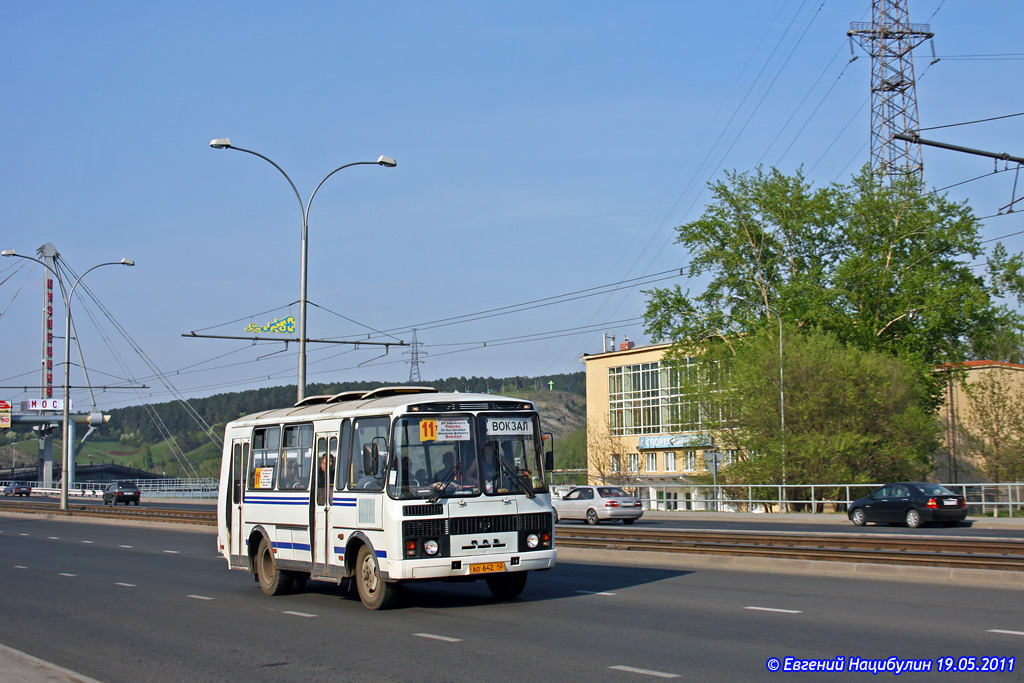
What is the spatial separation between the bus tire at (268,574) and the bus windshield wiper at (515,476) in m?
4.18

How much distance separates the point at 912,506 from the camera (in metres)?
30.4

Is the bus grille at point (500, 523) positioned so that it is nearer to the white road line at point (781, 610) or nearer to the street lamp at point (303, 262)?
the white road line at point (781, 610)

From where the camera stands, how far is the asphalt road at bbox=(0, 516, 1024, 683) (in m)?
9.34

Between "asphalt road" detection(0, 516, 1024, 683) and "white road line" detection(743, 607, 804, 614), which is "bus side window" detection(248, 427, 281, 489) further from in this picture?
"white road line" detection(743, 607, 804, 614)

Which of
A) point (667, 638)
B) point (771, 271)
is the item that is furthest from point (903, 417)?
point (667, 638)

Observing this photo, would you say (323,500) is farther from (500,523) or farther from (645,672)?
(645,672)

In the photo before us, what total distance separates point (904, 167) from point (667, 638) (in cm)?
5380

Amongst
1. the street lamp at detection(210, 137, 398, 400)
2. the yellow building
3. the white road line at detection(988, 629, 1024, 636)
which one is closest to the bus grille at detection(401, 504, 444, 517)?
the white road line at detection(988, 629, 1024, 636)

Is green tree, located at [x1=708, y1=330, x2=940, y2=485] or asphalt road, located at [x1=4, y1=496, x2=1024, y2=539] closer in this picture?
asphalt road, located at [x1=4, y1=496, x2=1024, y2=539]

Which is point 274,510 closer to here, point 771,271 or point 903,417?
point 903,417

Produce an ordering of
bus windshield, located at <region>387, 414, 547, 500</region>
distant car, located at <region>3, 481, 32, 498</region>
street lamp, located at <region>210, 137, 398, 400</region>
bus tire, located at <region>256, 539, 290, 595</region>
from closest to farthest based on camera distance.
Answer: bus windshield, located at <region>387, 414, 547, 500</region> < bus tire, located at <region>256, 539, 290, 595</region> < street lamp, located at <region>210, 137, 398, 400</region> < distant car, located at <region>3, 481, 32, 498</region>

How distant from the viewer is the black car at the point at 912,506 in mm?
29906

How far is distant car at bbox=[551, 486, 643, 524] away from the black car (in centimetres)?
763

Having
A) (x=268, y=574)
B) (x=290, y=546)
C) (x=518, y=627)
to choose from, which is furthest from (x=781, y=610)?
(x=268, y=574)
